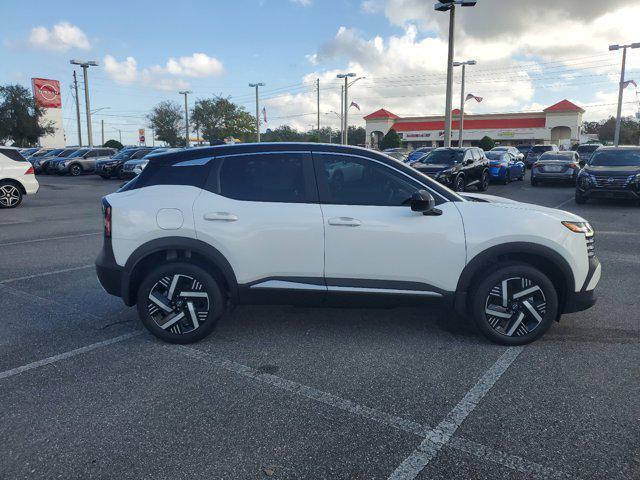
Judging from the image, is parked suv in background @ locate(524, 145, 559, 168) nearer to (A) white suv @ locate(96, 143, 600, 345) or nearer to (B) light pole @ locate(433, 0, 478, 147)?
(B) light pole @ locate(433, 0, 478, 147)

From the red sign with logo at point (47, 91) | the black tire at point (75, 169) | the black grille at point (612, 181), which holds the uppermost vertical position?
the red sign with logo at point (47, 91)

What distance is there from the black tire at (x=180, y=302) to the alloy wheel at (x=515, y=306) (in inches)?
91.9

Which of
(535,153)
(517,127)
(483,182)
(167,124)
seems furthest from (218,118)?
(483,182)

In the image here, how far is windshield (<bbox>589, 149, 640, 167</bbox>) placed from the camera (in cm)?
1431

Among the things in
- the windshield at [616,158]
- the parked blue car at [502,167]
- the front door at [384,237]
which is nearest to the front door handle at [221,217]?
the front door at [384,237]

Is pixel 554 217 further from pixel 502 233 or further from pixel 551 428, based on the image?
pixel 551 428

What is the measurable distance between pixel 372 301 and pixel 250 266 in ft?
3.54

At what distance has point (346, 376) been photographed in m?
3.85

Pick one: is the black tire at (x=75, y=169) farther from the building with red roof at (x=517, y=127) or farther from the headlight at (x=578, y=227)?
the building with red roof at (x=517, y=127)

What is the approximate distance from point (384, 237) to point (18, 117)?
63556 mm

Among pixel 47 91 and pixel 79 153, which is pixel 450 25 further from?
pixel 47 91

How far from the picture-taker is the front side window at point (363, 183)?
169 inches

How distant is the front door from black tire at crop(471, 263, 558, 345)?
303mm

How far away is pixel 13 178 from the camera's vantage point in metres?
14.7
